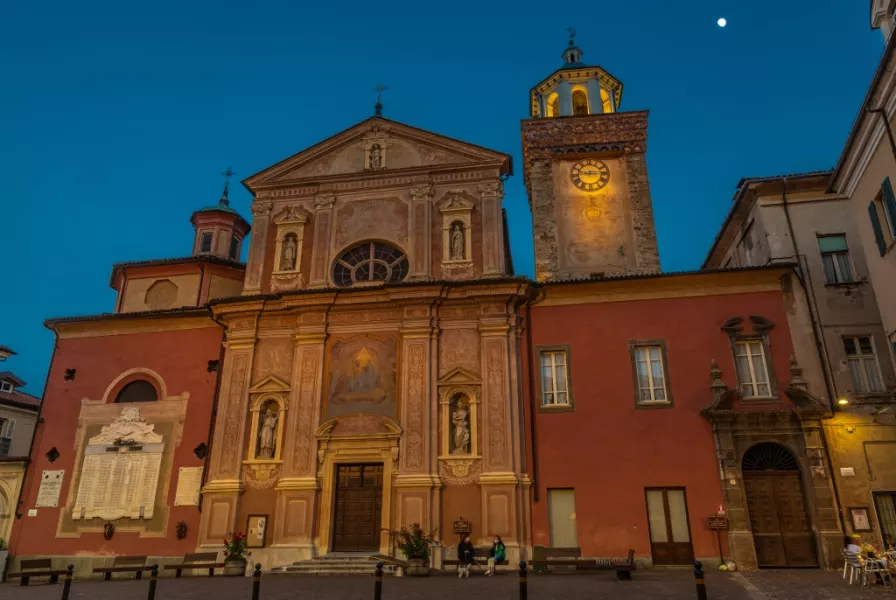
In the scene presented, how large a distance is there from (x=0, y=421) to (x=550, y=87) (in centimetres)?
3344

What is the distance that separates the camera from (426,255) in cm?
2177

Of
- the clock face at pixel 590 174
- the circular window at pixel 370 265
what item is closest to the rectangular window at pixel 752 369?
the circular window at pixel 370 265

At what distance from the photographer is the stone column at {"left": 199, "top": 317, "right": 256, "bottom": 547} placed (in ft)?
63.2

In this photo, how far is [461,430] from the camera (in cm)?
1928

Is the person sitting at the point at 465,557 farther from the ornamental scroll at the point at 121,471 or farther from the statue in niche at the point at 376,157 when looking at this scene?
the statue in niche at the point at 376,157

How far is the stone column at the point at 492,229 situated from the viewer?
69.9ft

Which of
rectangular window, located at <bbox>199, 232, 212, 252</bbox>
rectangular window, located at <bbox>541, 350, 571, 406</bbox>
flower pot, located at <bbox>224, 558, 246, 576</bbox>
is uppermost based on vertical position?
rectangular window, located at <bbox>199, 232, 212, 252</bbox>

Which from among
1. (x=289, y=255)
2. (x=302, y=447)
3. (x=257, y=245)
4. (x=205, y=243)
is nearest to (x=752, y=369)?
(x=302, y=447)

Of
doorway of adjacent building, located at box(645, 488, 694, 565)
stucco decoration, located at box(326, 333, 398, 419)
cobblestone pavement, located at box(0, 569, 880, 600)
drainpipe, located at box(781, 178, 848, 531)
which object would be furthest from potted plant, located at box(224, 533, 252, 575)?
drainpipe, located at box(781, 178, 848, 531)

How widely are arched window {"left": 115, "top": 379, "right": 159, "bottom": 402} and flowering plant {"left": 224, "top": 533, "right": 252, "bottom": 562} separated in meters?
6.19

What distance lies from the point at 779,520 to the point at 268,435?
15094mm

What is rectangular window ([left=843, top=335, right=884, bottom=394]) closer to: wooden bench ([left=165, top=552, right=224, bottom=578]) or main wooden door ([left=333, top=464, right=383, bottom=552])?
main wooden door ([left=333, top=464, right=383, bottom=552])

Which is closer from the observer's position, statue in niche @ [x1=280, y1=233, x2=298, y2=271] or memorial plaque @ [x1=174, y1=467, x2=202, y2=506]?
memorial plaque @ [x1=174, y1=467, x2=202, y2=506]

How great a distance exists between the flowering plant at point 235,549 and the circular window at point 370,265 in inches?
341
